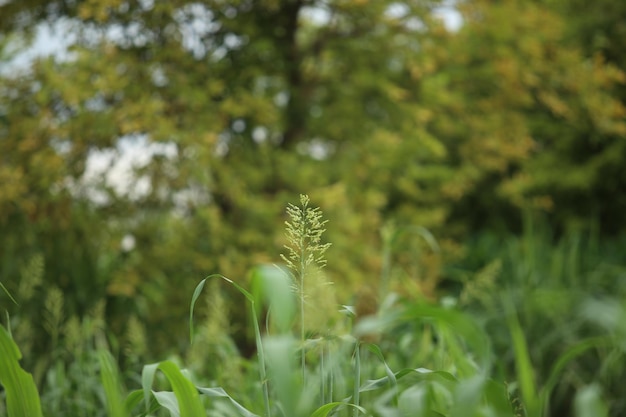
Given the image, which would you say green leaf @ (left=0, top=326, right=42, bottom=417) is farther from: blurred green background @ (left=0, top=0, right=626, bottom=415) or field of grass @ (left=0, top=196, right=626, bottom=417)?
blurred green background @ (left=0, top=0, right=626, bottom=415)

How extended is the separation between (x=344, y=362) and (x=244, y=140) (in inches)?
108

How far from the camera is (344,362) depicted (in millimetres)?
2082

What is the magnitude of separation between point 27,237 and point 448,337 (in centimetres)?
308

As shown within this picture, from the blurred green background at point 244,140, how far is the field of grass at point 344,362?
0.05 meters

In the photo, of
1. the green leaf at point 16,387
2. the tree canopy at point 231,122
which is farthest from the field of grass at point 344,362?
the tree canopy at point 231,122

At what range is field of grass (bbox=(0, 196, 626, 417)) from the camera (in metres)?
1.12

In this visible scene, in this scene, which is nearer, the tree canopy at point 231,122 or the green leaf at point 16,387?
the green leaf at point 16,387

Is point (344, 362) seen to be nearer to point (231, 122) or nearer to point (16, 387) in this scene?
point (16, 387)

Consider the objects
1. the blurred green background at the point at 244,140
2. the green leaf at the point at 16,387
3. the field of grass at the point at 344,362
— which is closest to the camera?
the field of grass at the point at 344,362

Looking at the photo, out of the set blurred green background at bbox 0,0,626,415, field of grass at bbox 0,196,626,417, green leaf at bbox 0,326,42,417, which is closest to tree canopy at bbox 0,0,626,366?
blurred green background at bbox 0,0,626,415

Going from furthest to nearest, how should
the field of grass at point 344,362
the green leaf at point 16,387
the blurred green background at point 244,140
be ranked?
1. the blurred green background at point 244,140
2. the green leaf at point 16,387
3. the field of grass at point 344,362

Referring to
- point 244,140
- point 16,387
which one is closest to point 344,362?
point 16,387

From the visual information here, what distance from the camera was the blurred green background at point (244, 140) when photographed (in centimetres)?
369

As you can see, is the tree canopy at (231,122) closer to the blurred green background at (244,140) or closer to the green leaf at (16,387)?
the blurred green background at (244,140)
